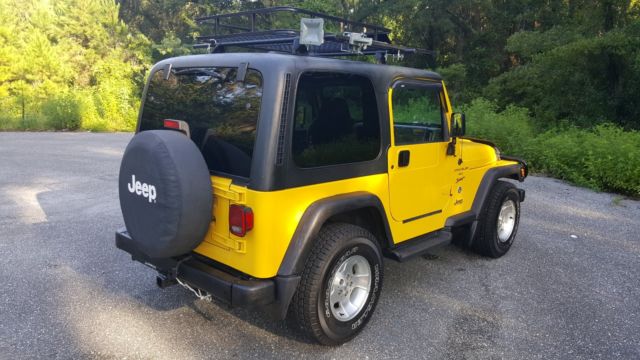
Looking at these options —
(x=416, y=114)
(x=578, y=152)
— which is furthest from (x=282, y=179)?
(x=578, y=152)

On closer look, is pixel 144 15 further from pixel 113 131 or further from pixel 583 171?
pixel 583 171

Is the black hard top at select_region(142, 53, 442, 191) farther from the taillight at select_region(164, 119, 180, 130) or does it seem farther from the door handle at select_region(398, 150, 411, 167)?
the door handle at select_region(398, 150, 411, 167)

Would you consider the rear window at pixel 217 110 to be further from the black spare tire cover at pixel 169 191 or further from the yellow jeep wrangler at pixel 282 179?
the black spare tire cover at pixel 169 191

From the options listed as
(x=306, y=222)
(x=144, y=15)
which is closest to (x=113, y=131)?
(x=306, y=222)

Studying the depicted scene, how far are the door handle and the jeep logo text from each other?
181cm

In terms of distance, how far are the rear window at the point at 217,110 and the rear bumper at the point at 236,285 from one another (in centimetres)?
65

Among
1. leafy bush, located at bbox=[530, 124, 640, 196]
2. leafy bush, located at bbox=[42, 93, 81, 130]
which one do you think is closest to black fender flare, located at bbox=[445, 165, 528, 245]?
leafy bush, located at bbox=[530, 124, 640, 196]

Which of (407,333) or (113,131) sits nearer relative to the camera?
(407,333)

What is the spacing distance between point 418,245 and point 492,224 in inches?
49.9

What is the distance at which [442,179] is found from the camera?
3.97m

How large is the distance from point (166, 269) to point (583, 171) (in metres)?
8.39

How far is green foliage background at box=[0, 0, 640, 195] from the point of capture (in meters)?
10.5

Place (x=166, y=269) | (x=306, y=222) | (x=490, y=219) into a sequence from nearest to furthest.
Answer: (x=306, y=222) < (x=166, y=269) < (x=490, y=219)

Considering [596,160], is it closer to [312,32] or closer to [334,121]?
[334,121]
